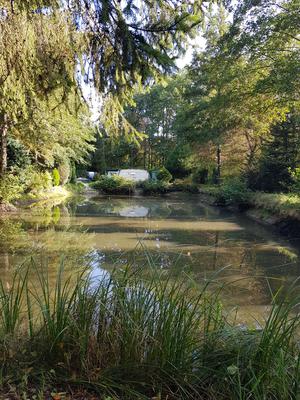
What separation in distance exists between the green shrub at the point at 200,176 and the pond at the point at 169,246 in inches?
585

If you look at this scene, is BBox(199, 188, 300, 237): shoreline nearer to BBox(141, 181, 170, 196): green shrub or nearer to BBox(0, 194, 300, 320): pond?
BBox(0, 194, 300, 320): pond

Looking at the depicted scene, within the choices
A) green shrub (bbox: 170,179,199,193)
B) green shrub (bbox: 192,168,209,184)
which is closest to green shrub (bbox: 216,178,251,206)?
green shrub (bbox: 170,179,199,193)

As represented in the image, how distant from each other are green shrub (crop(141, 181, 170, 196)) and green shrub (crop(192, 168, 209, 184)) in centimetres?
369

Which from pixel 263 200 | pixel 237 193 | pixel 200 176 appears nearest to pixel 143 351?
pixel 263 200

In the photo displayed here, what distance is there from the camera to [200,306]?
2.47 metres

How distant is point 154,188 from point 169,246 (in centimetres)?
1800

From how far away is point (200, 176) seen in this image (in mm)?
29672

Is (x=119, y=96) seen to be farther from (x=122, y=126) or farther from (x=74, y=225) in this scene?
(x=74, y=225)

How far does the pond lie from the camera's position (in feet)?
18.7

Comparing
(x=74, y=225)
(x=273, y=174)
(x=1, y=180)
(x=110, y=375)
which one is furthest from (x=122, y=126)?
(x=273, y=174)

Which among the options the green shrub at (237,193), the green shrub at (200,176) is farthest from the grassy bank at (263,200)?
the green shrub at (200,176)

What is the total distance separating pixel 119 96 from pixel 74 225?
24.6 ft

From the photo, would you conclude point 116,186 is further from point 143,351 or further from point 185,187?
point 143,351

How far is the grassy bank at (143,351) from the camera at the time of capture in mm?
2051
